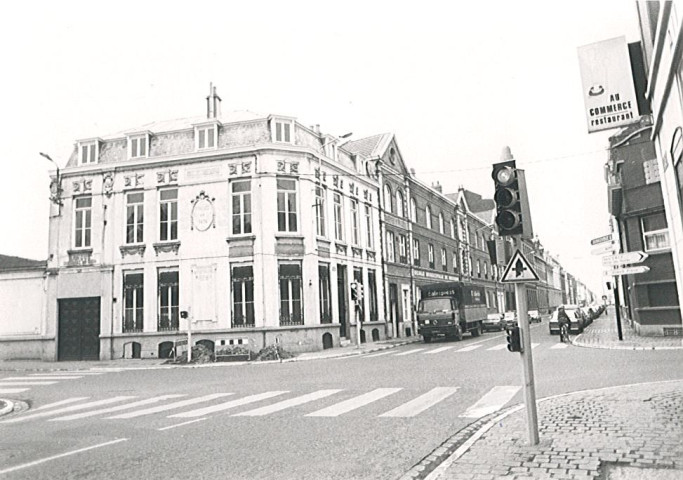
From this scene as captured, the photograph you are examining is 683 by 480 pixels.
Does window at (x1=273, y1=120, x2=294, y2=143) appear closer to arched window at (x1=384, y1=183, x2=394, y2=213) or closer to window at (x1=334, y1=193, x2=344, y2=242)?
window at (x1=334, y1=193, x2=344, y2=242)

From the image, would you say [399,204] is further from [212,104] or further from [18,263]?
[18,263]

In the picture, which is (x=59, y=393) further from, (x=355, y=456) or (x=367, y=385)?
(x=355, y=456)

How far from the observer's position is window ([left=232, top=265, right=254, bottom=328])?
969 inches

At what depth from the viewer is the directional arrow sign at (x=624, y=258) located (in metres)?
17.6

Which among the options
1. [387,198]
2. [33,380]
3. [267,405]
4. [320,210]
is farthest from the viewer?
[387,198]

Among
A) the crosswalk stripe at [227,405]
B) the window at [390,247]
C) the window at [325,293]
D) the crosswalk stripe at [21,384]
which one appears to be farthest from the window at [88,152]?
the crosswalk stripe at [227,405]

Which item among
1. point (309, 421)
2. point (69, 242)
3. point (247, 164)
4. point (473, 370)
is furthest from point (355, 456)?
point (69, 242)

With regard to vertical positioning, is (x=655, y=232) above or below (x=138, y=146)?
below

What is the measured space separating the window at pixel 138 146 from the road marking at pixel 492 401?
2169cm

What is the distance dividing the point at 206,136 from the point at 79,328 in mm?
11079

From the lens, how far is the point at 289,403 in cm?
998

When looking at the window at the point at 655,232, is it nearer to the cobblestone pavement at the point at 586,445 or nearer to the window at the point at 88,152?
the cobblestone pavement at the point at 586,445

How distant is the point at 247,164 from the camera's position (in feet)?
83.1

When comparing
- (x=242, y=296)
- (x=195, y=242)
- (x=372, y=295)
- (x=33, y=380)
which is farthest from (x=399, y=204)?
(x=33, y=380)
